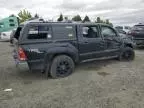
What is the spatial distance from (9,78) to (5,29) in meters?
15.0

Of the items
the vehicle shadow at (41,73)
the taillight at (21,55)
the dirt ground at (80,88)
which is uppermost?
the taillight at (21,55)

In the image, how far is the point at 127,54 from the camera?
30.5 ft

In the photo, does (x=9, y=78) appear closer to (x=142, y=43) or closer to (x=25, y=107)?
(x=25, y=107)

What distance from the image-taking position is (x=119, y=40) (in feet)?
28.7

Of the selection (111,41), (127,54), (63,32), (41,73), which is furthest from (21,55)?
(127,54)

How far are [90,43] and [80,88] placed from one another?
7.37 ft

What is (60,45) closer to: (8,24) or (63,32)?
(63,32)

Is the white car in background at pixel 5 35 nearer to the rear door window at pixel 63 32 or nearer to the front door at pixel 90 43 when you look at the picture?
the front door at pixel 90 43

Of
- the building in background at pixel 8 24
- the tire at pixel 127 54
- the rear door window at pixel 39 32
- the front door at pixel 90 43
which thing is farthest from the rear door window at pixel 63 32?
the building in background at pixel 8 24

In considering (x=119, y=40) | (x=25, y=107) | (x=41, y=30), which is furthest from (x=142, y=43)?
(x=25, y=107)

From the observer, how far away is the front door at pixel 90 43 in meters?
7.61

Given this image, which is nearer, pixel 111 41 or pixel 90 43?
pixel 90 43

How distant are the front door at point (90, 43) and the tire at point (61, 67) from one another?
615 millimetres

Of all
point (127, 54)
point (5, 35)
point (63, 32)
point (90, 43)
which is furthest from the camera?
point (5, 35)
